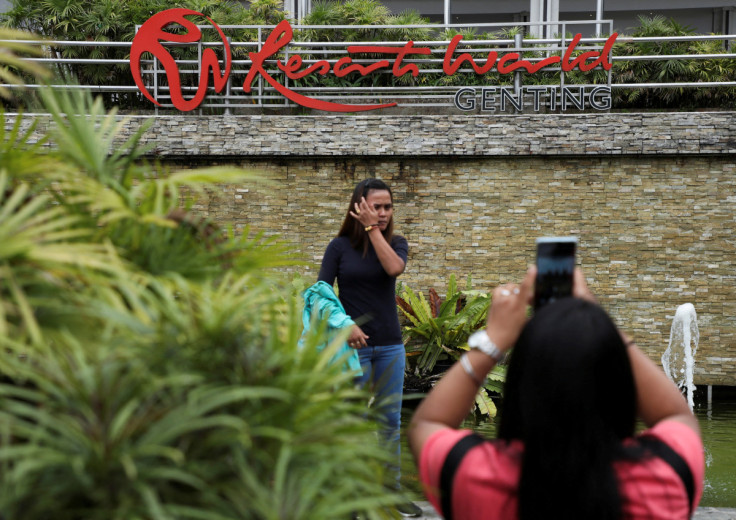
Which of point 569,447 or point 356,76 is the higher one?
point 356,76

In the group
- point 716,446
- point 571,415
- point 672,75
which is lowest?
point 716,446

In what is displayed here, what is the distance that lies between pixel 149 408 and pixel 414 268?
10381mm

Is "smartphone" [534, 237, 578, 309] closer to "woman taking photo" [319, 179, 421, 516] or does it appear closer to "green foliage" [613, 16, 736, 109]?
"woman taking photo" [319, 179, 421, 516]

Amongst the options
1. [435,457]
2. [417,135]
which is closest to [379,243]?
[435,457]

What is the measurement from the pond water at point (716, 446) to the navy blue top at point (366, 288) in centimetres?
71

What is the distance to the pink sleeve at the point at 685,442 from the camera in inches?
58.4

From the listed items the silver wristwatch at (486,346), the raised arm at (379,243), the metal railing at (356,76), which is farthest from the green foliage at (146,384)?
the metal railing at (356,76)

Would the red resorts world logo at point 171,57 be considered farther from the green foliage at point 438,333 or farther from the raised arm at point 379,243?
the raised arm at point 379,243

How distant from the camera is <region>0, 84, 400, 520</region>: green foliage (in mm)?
1329

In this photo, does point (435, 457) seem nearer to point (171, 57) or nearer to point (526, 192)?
point (526, 192)

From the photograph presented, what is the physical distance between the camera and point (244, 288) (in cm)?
212

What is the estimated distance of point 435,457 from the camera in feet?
5.08

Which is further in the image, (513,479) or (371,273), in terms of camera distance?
(371,273)

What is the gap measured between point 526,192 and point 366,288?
7.47 metres
